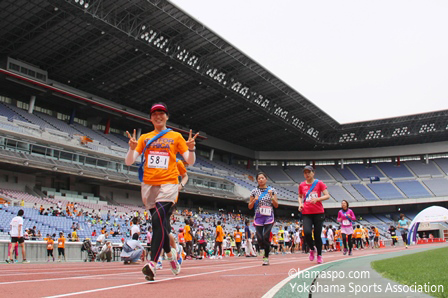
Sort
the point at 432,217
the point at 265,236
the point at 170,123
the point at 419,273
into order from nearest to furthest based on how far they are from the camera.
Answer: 1. the point at 419,273
2. the point at 265,236
3. the point at 432,217
4. the point at 170,123

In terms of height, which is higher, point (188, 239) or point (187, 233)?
point (187, 233)

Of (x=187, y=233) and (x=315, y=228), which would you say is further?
(x=187, y=233)

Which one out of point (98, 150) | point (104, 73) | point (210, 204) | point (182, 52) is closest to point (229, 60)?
point (182, 52)

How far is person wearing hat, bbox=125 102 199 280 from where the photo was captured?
18.2ft

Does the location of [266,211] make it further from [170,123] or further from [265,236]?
[170,123]

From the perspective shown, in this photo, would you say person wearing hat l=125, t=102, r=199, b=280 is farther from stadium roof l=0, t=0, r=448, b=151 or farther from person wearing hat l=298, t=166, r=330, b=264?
stadium roof l=0, t=0, r=448, b=151

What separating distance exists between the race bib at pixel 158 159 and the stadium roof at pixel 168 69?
28.7 meters

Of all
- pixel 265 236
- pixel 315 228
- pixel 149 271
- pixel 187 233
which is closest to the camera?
pixel 149 271

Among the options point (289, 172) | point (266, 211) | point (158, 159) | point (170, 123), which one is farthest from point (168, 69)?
point (158, 159)

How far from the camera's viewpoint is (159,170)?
18.6 feet

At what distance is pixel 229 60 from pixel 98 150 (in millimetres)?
15642

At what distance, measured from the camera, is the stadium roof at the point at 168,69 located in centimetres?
3422

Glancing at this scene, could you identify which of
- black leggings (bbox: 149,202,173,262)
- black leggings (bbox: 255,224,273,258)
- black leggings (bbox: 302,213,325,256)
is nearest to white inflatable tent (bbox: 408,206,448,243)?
black leggings (bbox: 302,213,325,256)

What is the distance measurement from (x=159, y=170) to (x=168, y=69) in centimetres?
3857
